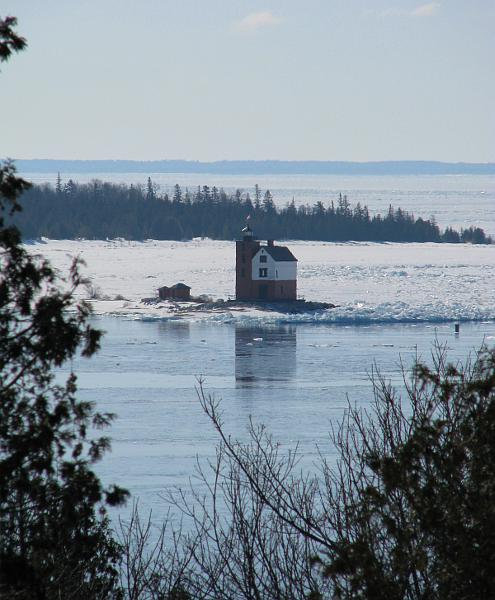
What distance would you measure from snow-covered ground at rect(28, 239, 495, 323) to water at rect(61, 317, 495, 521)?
2448 millimetres

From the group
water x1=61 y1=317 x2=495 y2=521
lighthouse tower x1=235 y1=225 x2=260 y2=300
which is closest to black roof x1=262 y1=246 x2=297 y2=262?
lighthouse tower x1=235 y1=225 x2=260 y2=300

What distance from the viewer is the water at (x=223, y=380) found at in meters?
17.7

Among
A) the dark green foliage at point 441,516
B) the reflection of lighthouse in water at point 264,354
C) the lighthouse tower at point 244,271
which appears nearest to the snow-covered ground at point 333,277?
the lighthouse tower at point 244,271

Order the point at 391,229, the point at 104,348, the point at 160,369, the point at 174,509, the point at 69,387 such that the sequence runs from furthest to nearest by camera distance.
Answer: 1. the point at 391,229
2. the point at 104,348
3. the point at 160,369
4. the point at 174,509
5. the point at 69,387

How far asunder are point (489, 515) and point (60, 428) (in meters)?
1.90

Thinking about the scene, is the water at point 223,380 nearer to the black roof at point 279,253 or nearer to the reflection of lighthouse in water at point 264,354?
the reflection of lighthouse in water at point 264,354

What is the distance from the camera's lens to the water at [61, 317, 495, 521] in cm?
1769

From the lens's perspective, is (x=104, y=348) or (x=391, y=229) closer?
(x=104, y=348)

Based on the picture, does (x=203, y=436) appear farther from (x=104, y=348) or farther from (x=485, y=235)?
(x=485, y=235)

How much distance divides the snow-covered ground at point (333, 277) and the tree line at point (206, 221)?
6.57 metres

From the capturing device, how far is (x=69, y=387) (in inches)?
202

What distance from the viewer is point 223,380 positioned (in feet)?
86.7

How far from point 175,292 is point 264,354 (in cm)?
1816

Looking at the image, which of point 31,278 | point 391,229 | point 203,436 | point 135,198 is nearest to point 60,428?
point 31,278
